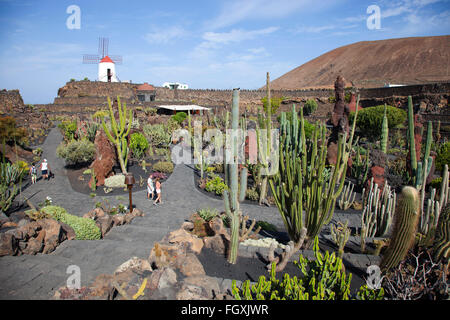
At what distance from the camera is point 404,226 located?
359 cm

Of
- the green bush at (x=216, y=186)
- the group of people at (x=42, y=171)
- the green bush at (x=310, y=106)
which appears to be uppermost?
the green bush at (x=310, y=106)

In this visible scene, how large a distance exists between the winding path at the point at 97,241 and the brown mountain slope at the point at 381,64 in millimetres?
44703

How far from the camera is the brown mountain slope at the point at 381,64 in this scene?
48219mm

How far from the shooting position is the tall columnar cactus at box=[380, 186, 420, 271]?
3.48 m

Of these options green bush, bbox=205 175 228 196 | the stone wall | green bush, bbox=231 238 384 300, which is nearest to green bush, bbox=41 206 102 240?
green bush, bbox=231 238 384 300

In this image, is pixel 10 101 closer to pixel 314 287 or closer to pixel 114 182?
pixel 114 182

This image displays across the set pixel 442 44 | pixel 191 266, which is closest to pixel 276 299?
pixel 191 266

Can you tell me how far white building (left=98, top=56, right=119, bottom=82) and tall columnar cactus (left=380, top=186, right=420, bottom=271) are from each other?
135 feet

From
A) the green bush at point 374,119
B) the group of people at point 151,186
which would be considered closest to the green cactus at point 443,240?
the group of people at point 151,186

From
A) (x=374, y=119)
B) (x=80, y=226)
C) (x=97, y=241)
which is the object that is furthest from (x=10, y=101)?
(x=374, y=119)

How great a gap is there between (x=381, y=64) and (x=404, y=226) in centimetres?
6633

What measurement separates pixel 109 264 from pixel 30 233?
1775 mm

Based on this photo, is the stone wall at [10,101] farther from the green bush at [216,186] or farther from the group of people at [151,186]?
the green bush at [216,186]
